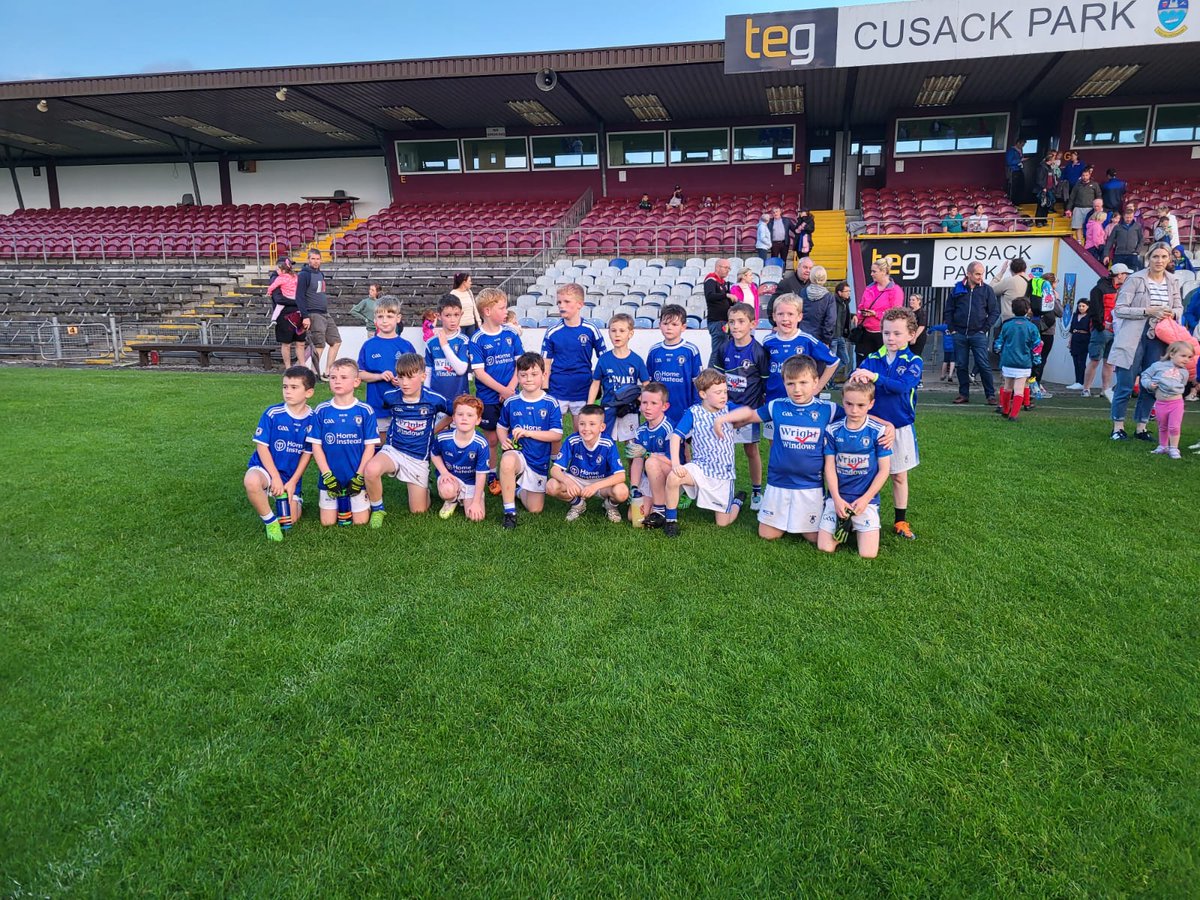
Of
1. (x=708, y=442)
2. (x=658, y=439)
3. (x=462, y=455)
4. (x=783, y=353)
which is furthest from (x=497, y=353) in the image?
(x=783, y=353)

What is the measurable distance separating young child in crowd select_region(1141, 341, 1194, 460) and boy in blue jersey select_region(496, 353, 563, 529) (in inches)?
214

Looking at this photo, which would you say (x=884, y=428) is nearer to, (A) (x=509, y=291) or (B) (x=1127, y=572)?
(B) (x=1127, y=572)

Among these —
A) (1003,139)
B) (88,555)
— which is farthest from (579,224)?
(88,555)

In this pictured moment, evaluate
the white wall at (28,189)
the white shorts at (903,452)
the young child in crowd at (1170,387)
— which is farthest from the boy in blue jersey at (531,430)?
the white wall at (28,189)

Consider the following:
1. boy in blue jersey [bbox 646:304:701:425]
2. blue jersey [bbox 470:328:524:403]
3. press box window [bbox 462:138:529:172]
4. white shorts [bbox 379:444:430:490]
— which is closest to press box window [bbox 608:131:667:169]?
press box window [bbox 462:138:529:172]

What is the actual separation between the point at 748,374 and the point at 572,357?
1498mm

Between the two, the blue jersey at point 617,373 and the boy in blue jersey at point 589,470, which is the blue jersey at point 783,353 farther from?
the boy in blue jersey at point 589,470

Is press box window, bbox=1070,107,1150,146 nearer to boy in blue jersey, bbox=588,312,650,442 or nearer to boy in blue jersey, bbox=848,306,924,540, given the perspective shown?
boy in blue jersey, bbox=848,306,924,540

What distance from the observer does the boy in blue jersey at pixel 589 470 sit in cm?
525

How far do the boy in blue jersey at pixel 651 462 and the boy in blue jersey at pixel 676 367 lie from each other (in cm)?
27

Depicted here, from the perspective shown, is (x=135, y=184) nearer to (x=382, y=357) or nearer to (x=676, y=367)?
(x=382, y=357)

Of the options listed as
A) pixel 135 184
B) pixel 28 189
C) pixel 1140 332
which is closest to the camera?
pixel 1140 332

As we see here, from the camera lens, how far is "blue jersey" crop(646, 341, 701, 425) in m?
5.76

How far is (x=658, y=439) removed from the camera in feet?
17.8
